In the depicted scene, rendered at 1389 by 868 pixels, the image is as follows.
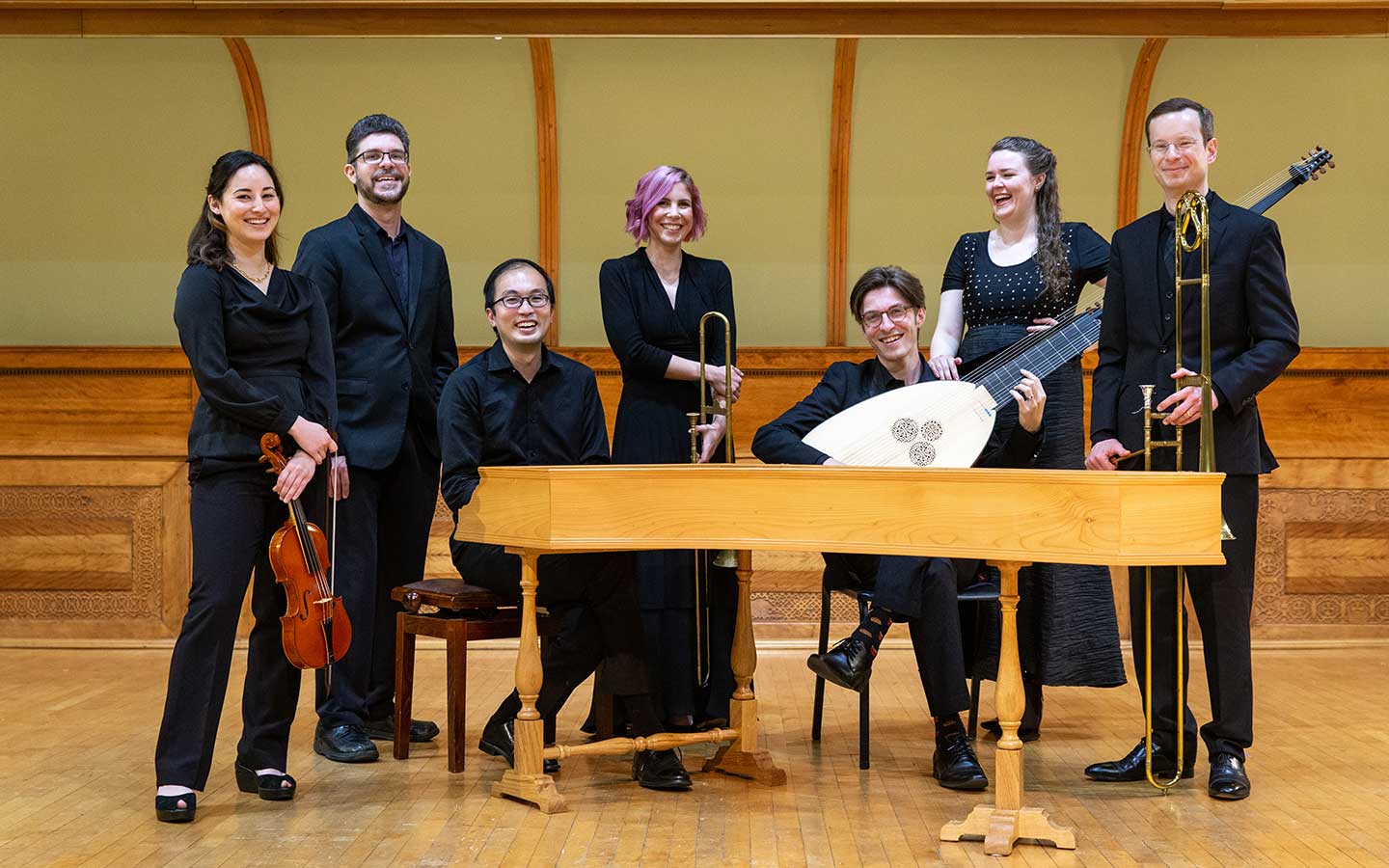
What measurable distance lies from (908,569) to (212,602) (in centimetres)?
176

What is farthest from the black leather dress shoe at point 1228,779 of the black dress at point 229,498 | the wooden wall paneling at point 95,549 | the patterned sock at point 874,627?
the wooden wall paneling at point 95,549

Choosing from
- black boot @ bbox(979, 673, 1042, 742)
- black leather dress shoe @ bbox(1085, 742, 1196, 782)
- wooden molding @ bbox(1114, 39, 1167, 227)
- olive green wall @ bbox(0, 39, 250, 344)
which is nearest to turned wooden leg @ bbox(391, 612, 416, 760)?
black boot @ bbox(979, 673, 1042, 742)

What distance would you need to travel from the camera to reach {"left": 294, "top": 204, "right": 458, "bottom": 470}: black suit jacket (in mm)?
4312

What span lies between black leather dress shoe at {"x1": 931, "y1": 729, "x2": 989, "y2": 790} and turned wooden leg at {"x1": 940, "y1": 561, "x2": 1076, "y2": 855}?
0.50 m

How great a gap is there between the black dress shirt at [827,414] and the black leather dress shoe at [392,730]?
1.35 meters

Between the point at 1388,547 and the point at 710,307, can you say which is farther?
the point at 1388,547

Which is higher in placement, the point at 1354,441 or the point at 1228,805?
the point at 1354,441

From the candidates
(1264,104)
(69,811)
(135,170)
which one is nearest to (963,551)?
(69,811)

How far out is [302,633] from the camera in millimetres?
3494

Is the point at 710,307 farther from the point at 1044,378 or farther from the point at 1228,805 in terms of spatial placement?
the point at 1228,805

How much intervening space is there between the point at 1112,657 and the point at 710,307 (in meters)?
1.61

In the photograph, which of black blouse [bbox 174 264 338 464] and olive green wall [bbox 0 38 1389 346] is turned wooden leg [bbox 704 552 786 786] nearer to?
black blouse [bbox 174 264 338 464]

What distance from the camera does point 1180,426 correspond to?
11.8 feet

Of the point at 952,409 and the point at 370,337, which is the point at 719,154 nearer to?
the point at 370,337
